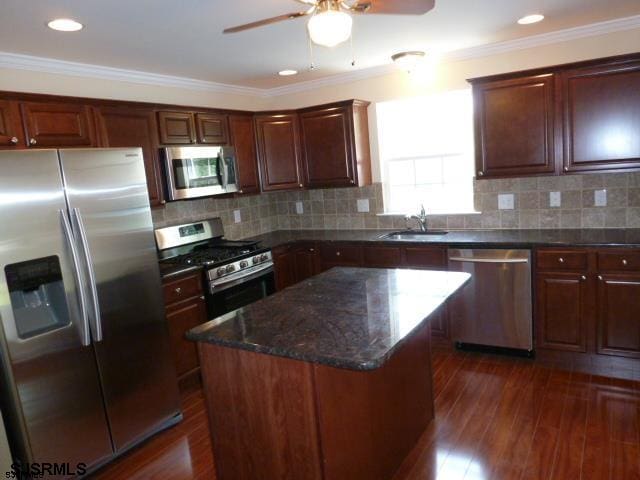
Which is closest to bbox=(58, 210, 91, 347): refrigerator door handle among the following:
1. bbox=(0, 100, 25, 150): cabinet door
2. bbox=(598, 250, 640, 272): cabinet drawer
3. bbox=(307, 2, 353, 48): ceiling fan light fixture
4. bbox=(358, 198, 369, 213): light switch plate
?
bbox=(0, 100, 25, 150): cabinet door

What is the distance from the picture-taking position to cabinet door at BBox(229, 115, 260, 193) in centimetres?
414

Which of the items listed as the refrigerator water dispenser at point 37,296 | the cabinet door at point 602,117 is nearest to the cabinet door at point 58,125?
the refrigerator water dispenser at point 37,296

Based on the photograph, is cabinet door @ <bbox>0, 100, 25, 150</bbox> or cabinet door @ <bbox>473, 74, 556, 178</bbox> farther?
cabinet door @ <bbox>473, 74, 556, 178</bbox>

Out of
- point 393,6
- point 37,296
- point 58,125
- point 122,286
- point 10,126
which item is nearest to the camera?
point 393,6

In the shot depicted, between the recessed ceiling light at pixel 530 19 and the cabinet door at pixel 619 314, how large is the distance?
69.4 inches

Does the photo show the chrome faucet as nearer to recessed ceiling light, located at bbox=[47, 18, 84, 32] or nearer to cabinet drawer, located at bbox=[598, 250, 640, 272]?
cabinet drawer, located at bbox=[598, 250, 640, 272]

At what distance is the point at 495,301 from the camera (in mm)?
3451

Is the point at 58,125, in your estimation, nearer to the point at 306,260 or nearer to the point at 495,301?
the point at 306,260

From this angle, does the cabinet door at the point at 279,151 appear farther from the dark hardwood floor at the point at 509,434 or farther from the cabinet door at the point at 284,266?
the dark hardwood floor at the point at 509,434

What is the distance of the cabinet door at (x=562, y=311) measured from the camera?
3.16 m

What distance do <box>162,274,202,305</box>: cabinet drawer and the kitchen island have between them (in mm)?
1122

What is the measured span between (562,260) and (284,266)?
228 centimetres

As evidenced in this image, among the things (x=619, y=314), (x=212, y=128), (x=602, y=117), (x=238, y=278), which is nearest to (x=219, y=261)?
(x=238, y=278)

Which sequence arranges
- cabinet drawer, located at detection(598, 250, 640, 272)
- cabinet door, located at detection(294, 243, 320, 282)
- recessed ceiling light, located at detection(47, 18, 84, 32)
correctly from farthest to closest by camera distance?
1. cabinet door, located at detection(294, 243, 320, 282)
2. cabinet drawer, located at detection(598, 250, 640, 272)
3. recessed ceiling light, located at detection(47, 18, 84, 32)
